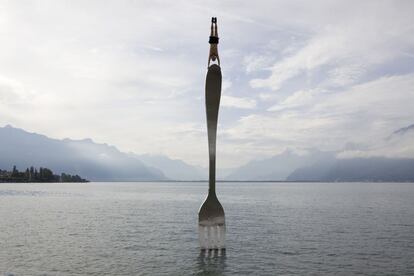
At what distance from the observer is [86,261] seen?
120ft

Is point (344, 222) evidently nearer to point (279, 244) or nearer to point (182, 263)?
point (279, 244)

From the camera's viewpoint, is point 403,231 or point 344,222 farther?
point 344,222

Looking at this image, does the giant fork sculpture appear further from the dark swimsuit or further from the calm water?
the calm water

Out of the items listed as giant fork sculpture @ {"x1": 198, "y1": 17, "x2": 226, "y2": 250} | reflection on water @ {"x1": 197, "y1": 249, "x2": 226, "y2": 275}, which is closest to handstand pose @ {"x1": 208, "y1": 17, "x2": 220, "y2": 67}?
giant fork sculpture @ {"x1": 198, "y1": 17, "x2": 226, "y2": 250}

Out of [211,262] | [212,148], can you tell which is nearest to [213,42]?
[212,148]

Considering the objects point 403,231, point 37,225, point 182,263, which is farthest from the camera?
point 37,225

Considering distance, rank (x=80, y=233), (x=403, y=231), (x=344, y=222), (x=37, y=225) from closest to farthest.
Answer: (x=80, y=233), (x=403, y=231), (x=37, y=225), (x=344, y=222)

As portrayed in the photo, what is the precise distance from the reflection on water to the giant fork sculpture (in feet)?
6.30

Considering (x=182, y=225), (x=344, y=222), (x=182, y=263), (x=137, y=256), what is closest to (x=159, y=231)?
(x=182, y=225)

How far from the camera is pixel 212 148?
37.2 metres

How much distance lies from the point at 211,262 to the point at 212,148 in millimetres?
10060

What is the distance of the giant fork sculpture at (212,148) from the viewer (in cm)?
3625

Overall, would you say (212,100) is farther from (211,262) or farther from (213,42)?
(211,262)

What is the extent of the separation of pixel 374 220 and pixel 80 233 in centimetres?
5003
